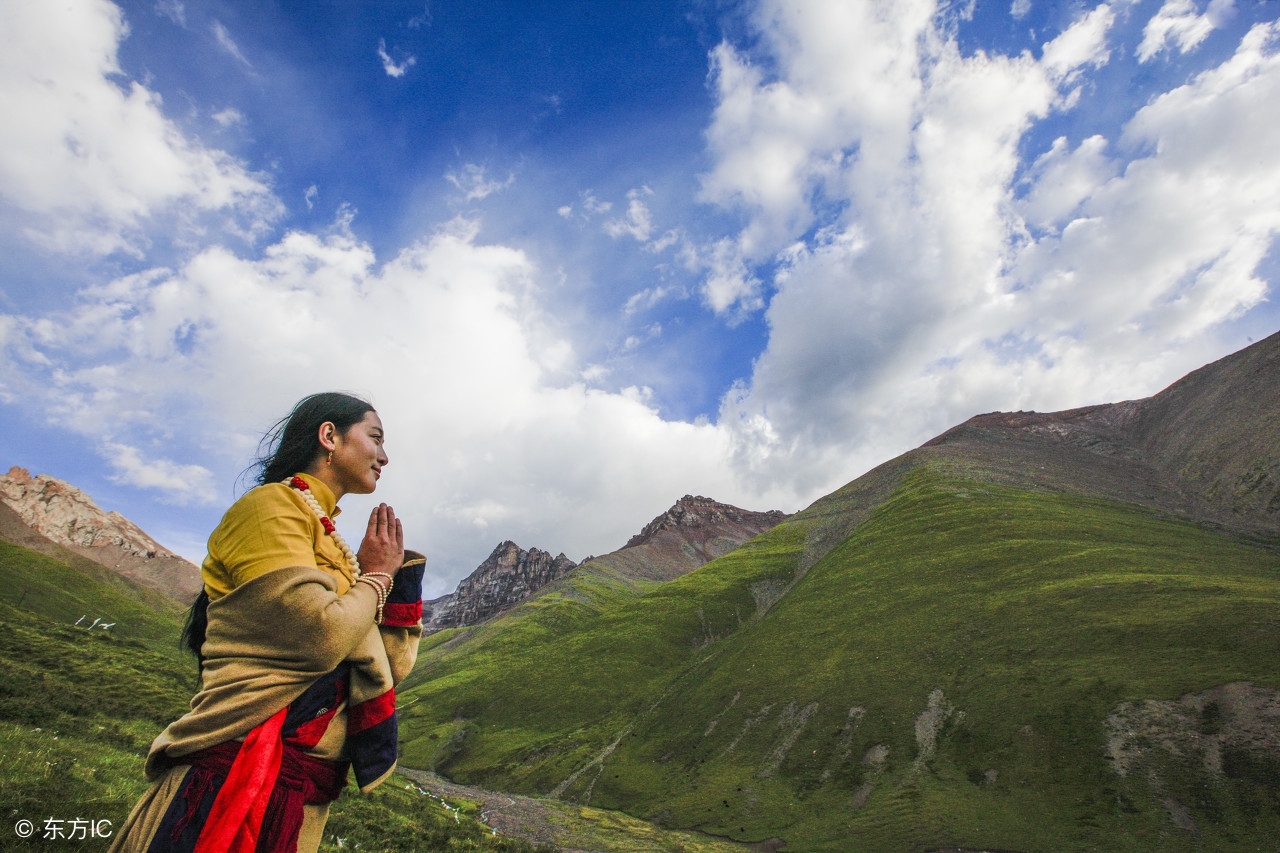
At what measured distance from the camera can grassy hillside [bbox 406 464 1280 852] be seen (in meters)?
34.8

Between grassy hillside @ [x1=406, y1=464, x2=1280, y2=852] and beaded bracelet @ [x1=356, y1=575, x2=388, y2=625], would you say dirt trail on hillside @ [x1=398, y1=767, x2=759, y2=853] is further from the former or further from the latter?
beaded bracelet @ [x1=356, y1=575, x2=388, y2=625]

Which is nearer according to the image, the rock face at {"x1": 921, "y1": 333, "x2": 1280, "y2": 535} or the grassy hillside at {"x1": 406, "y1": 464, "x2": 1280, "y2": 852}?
the grassy hillside at {"x1": 406, "y1": 464, "x2": 1280, "y2": 852}

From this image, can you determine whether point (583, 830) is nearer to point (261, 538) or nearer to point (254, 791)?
point (254, 791)

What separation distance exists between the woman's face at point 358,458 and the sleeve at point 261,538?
0.77 metres

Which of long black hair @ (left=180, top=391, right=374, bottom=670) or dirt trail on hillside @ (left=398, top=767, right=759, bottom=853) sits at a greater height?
long black hair @ (left=180, top=391, right=374, bottom=670)

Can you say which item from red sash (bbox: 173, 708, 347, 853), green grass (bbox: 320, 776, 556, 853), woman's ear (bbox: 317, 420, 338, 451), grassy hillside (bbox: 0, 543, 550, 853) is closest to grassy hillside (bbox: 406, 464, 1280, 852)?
green grass (bbox: 320, 776, 556, 853)

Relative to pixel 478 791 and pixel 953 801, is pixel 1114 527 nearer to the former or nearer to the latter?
pixel 953 801

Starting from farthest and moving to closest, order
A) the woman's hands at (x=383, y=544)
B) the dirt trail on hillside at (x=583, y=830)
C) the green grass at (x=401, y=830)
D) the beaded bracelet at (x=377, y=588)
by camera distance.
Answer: the dirt trail on hillside at (x=583, y=830)
the green grass at (x=401, y=830)
the woman's hands at (x=383, y=544)
the beaded bracelet at (x=377, y=588)

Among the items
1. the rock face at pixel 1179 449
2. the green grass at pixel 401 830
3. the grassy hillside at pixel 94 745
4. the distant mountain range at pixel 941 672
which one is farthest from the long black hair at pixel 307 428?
the rock face at pixel 1179 449

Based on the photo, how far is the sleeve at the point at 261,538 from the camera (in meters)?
2.84

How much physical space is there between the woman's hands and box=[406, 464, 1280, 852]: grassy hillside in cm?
4410

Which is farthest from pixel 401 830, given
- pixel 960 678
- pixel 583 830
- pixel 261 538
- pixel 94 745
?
pixel 960 678

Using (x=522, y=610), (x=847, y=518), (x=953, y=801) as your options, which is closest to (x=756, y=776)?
(x=953, y=801)

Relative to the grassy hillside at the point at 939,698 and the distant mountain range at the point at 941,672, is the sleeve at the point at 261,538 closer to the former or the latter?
the distant mountain range at the point at 941,672
